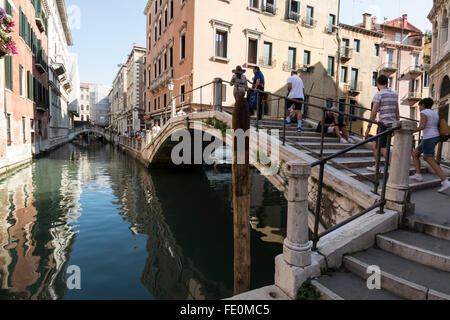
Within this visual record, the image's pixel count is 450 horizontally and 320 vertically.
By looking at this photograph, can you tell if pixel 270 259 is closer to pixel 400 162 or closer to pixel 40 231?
pixel 400 162

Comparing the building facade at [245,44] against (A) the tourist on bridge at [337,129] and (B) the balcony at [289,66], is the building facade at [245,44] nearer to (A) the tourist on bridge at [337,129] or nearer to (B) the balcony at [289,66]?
(B) the balcony at [289,66]

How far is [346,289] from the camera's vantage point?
2342 mm

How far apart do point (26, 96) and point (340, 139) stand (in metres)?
16.3

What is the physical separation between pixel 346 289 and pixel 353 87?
22420mm

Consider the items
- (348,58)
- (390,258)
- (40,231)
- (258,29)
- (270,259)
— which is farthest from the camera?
(348,58)

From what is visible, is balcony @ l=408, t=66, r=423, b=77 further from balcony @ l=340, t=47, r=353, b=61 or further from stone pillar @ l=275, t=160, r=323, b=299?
stone pillar @ l=275, t=160, r=323, b=299

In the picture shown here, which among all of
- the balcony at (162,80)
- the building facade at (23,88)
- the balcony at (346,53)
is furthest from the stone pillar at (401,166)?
the balcony at (346,53)

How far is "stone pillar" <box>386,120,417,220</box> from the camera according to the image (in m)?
3.10

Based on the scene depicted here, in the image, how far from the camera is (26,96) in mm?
14945

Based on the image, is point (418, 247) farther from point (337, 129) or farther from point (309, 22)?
point (309, 22)

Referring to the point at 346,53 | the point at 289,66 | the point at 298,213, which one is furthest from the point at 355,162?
the point at 346,53

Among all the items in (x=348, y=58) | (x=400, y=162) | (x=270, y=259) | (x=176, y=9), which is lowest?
(x=270, y=259)

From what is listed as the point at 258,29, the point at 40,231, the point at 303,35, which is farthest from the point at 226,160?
the point at 40,231

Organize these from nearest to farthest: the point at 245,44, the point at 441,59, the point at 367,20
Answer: the point at 441,59 < the point at 245,44 < the point at 367,20
